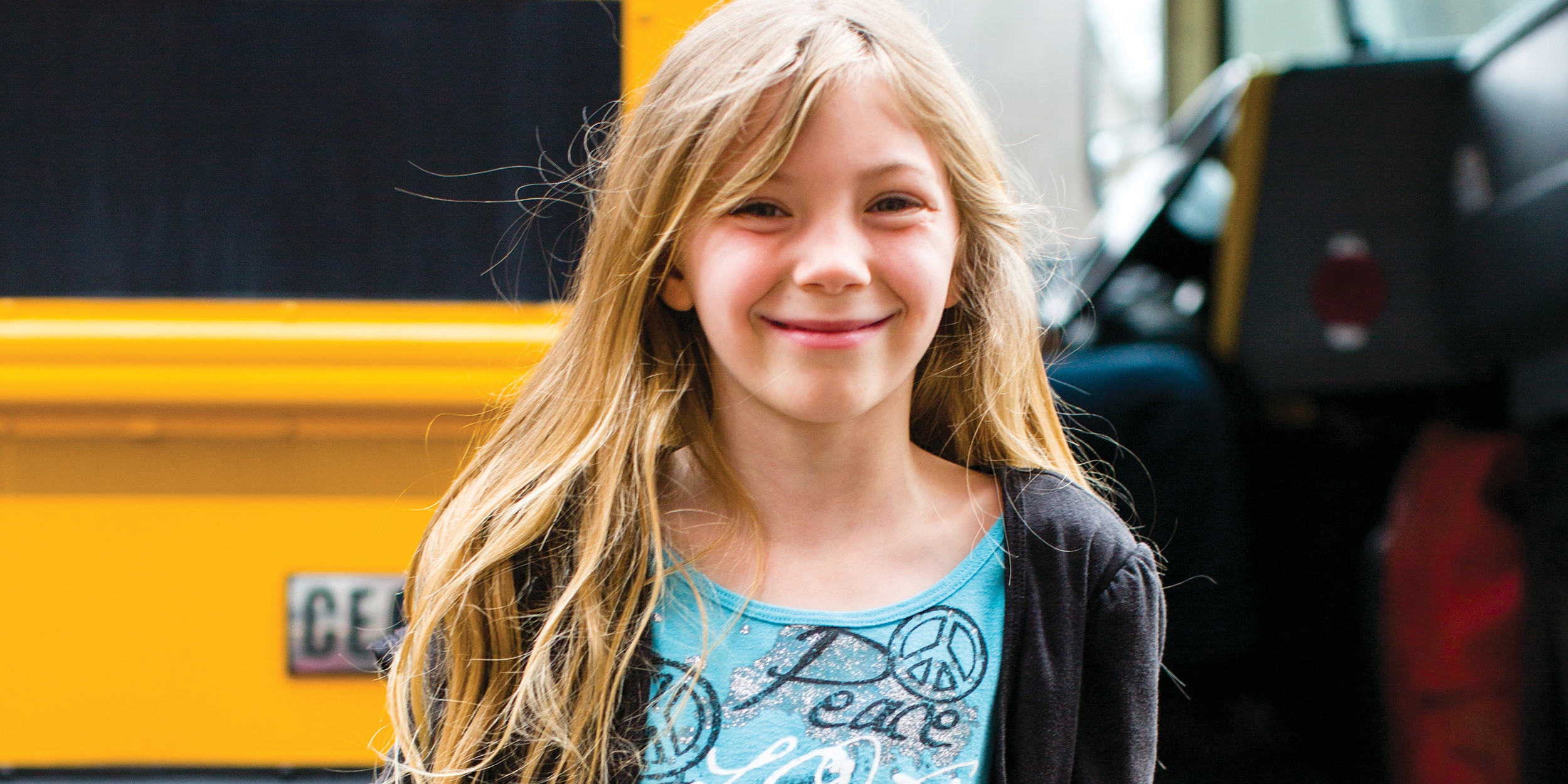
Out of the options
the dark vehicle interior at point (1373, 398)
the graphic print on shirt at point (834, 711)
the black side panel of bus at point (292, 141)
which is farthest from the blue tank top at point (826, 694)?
the dark vehicle interior at point (1373, 398)

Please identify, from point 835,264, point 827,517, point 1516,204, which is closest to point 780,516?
point 827,517

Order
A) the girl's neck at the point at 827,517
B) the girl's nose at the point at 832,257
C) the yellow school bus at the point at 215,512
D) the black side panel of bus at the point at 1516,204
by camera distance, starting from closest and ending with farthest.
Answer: the girl's nose at the point at 832,257 → the girl's neck at the point at 827,517 → the yellow school bus at the point at 215,512 → the black side panel of bus at the point at 1516,204

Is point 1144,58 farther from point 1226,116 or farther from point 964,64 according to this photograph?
point 964,64

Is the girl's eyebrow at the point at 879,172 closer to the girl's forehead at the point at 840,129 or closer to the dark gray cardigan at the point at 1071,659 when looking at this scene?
the girl's forehead at the point at 840,129

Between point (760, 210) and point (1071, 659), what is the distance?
17.0 inches

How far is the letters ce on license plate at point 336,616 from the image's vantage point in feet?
4.60

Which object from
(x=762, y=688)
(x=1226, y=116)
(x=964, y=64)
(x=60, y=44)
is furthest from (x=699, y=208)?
(x=1226, y=116)

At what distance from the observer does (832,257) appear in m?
0.95

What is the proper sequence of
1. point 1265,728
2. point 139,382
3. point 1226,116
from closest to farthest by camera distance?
point 139,382
point 1226,116
point 1265,728

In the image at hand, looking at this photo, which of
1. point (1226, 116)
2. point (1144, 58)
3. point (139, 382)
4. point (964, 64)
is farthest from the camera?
point (1144, 58)

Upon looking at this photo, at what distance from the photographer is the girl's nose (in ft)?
3.12

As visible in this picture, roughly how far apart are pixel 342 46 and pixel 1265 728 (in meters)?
2.56

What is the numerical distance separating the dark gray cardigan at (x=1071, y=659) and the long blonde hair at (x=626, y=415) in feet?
0.22

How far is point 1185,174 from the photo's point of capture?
2.89 metres
